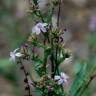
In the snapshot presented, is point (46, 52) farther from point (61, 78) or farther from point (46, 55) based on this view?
point (61, 78)

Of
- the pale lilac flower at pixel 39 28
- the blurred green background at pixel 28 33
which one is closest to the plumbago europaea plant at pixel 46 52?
the pale lilac flower at pixel 39 28

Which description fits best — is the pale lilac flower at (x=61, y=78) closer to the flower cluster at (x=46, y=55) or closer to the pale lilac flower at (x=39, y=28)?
the flower cluster at (x=46, y=55)

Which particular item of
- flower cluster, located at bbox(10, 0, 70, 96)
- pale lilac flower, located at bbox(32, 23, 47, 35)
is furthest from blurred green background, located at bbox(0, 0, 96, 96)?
pale lilac flower, located at bbox(32, 23, 47, 35)

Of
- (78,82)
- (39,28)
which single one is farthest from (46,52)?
(78,82)

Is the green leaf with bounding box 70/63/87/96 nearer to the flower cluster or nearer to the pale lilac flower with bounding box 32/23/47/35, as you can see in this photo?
the flower cluster

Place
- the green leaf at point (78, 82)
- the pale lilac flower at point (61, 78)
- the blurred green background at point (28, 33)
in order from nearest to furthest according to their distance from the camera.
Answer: the pale lilac flower at point (61, 78)
the green leaf at point (78, 82)
the blurred green background at point (28, 33)

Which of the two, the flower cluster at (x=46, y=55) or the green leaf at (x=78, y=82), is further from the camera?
the green leaf at (x=78, y=82)

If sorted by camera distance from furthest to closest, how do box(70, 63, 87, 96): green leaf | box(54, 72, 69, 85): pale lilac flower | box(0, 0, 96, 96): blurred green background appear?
box(0, 0, 96, 96): blurred green background < box(70, 63, 87, 96): green leaf < box(54, 72, 69, 85): pale lilac flower

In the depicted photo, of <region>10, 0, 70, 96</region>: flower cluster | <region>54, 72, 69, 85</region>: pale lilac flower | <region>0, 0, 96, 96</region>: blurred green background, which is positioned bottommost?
<region>54, 72, 69, 85</region>: pale lilac flower

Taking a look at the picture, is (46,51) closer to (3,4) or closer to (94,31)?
(94,31)
